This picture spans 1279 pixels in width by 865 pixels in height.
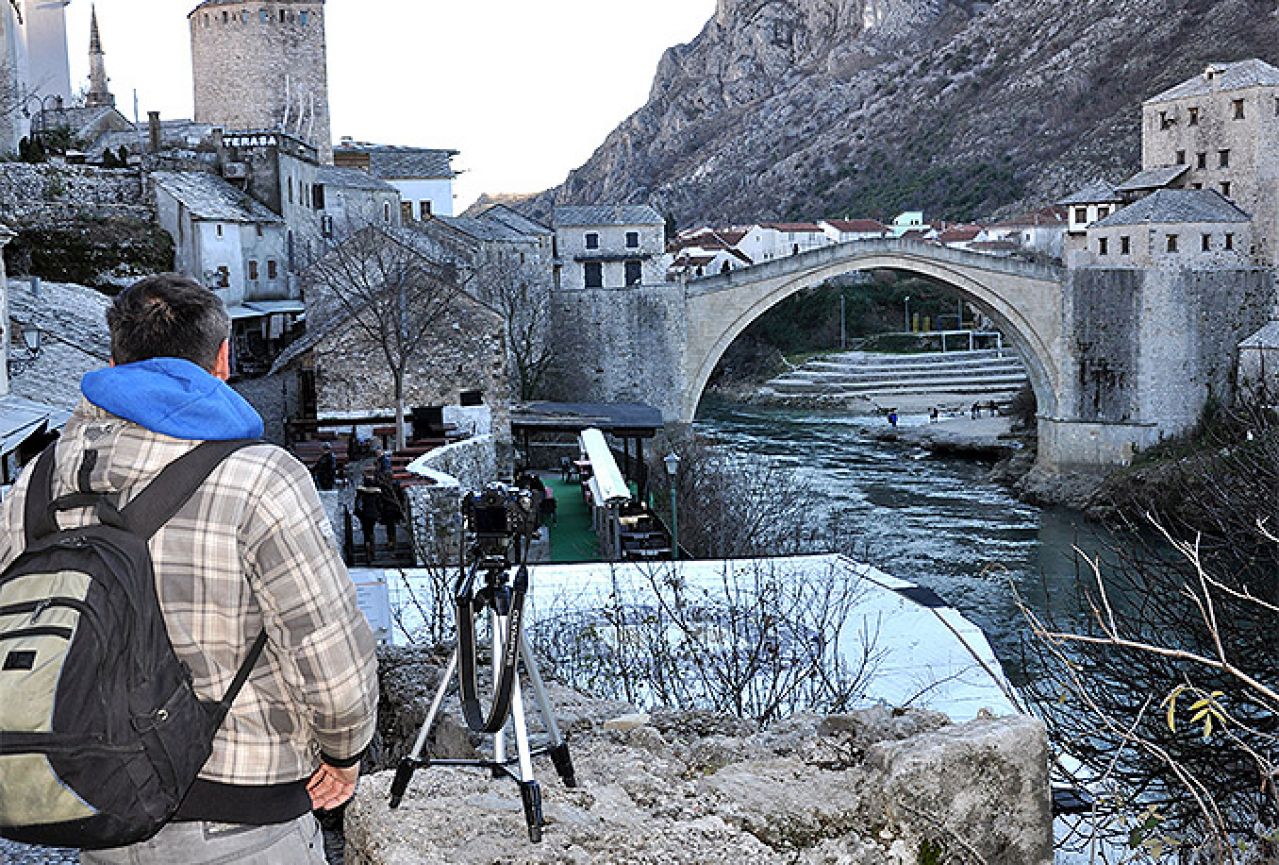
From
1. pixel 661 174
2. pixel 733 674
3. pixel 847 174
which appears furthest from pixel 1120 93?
pixel 733 674

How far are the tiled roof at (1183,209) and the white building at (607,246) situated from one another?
10.6 m

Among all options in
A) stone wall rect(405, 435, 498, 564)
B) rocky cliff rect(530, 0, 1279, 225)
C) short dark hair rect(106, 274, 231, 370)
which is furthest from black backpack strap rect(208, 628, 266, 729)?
rocky cliff rect(530, 0, 1279, 225)

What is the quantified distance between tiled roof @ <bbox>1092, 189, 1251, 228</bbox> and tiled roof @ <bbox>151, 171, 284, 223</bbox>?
1741 cm

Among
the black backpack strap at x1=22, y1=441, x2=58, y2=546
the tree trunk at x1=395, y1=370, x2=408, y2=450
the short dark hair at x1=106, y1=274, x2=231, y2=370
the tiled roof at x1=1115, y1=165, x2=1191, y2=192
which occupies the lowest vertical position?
the tree trunk at x1=395, y1=370, x2=408, y2=450

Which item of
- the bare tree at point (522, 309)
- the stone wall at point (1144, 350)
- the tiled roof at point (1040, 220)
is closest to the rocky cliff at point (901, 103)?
the tiled roof at point (1040, 220)

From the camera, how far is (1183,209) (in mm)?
28625

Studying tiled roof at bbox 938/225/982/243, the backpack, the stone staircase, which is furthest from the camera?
tiled roof at bbox 938/225/982/243

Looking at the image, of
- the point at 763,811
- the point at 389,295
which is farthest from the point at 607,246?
the point at 763,811

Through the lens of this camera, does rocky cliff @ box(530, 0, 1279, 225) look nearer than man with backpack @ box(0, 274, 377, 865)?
No

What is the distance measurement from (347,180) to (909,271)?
1261 cm

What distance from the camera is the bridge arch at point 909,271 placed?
29844 mm

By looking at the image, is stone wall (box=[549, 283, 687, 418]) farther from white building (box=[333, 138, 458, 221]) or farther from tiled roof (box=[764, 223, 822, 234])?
tiled roof (box=[764, 223, 822, 234])

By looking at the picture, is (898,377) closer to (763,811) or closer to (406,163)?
(406,163)

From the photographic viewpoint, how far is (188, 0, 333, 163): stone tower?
3188 cm
